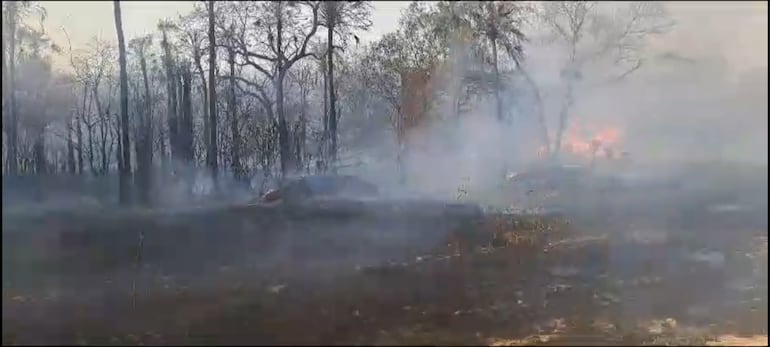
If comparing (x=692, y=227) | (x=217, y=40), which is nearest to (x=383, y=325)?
(x=217, y=40)

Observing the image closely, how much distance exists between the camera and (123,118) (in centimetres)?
250

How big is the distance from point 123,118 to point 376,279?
1.14m

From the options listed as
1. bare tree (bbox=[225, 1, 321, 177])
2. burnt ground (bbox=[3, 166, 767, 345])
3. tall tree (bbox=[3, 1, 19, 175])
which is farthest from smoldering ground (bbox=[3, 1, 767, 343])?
bare tree (bbox=[225, 1, 321, 177])

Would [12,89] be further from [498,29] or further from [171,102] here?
[498,29]

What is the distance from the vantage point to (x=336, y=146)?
287 cm

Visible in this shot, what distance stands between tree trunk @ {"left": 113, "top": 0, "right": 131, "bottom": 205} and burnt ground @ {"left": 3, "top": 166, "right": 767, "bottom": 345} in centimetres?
10

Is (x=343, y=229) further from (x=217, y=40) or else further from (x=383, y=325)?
(x=217, y=40)

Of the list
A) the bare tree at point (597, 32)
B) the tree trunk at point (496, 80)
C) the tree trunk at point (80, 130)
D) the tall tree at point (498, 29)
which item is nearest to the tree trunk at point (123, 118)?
the tree trunk at point (80, 130)

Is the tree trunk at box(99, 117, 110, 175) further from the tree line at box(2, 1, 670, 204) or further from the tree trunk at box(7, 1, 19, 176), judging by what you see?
the tree trunk at box(7, 1, 19, 176)

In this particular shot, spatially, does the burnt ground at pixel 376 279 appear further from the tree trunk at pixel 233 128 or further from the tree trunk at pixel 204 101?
the tree trunk at pixel 204 101

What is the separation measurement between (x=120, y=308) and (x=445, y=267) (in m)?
1.33

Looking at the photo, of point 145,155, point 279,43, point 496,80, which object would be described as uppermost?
point 279,43

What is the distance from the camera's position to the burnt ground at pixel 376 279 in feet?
7.40

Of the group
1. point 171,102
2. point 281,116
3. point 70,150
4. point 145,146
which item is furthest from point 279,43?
point 70,150
